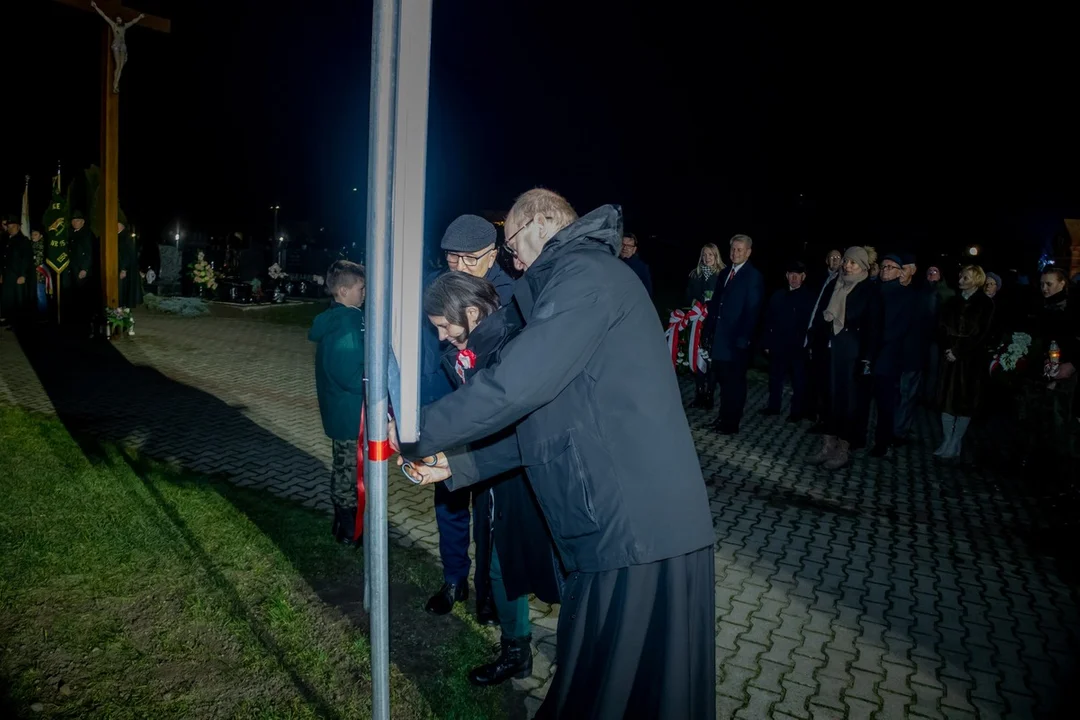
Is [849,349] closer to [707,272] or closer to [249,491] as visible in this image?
[707,272]

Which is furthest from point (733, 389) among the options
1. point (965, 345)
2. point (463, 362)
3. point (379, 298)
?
point (379, 298)

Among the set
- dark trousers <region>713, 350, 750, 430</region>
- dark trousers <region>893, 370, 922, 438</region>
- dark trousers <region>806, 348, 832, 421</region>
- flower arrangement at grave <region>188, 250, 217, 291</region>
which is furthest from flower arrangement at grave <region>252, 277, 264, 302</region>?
dark trousers <region>893, 370, 922, 438</region>

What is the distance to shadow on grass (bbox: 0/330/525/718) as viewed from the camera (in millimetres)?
3496

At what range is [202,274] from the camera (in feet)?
62.4

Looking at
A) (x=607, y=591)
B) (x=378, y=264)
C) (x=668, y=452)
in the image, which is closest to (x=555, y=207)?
(x=668, y=452)

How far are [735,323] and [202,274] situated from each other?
52.0 feet

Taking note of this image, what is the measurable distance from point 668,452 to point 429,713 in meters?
1.82

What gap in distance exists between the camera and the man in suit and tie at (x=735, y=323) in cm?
827

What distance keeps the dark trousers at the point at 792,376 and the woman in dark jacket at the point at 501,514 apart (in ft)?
22.7

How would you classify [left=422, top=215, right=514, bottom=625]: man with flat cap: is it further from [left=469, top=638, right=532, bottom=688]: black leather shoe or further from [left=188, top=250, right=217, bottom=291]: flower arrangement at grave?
[left=188, top=250, right=217, bottom=291]: flower arrangement at grave

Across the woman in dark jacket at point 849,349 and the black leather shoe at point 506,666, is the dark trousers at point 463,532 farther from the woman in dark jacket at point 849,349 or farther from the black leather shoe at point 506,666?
the woman in dark jacket at point 849,349

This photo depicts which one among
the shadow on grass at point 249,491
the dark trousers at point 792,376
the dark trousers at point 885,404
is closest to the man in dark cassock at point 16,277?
the shadow on grass at point 249,491

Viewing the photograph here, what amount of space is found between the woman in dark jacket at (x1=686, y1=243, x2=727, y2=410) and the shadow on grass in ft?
18.5

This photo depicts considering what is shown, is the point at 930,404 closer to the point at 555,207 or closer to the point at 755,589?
the point at 755,589
